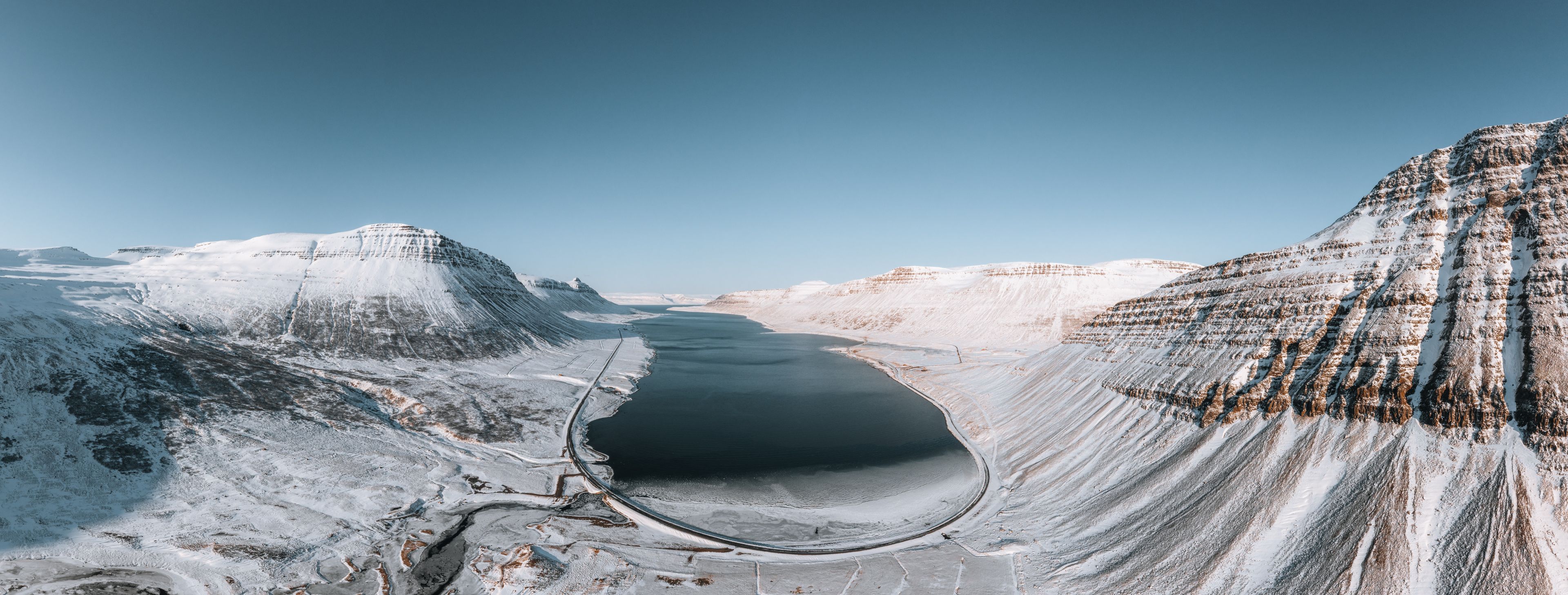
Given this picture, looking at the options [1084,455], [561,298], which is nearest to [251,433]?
→ [1084,455]

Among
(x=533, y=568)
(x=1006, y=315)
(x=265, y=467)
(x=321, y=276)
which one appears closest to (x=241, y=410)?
(x=265, y=467)

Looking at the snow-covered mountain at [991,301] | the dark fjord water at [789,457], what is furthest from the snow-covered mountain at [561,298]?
the dark fjord water at [789,457]

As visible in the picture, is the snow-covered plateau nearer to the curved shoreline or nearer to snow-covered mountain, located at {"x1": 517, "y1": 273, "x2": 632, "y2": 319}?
the curved shoreline

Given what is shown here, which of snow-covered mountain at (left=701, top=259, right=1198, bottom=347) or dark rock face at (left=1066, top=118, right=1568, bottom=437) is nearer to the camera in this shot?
dark rock face at (left=1066, top=118, right=1568, bottom=437)

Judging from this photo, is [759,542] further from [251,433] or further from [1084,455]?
[251,433]

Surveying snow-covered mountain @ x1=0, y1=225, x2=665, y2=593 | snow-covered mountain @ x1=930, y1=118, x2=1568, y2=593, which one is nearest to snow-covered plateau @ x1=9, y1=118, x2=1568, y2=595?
snow-covered mountain @ x1=930, y1=118, x2=1568, y2=593

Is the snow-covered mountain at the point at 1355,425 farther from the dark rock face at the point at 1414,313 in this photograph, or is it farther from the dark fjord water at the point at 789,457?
the dark fjord water at the point at 789,457
